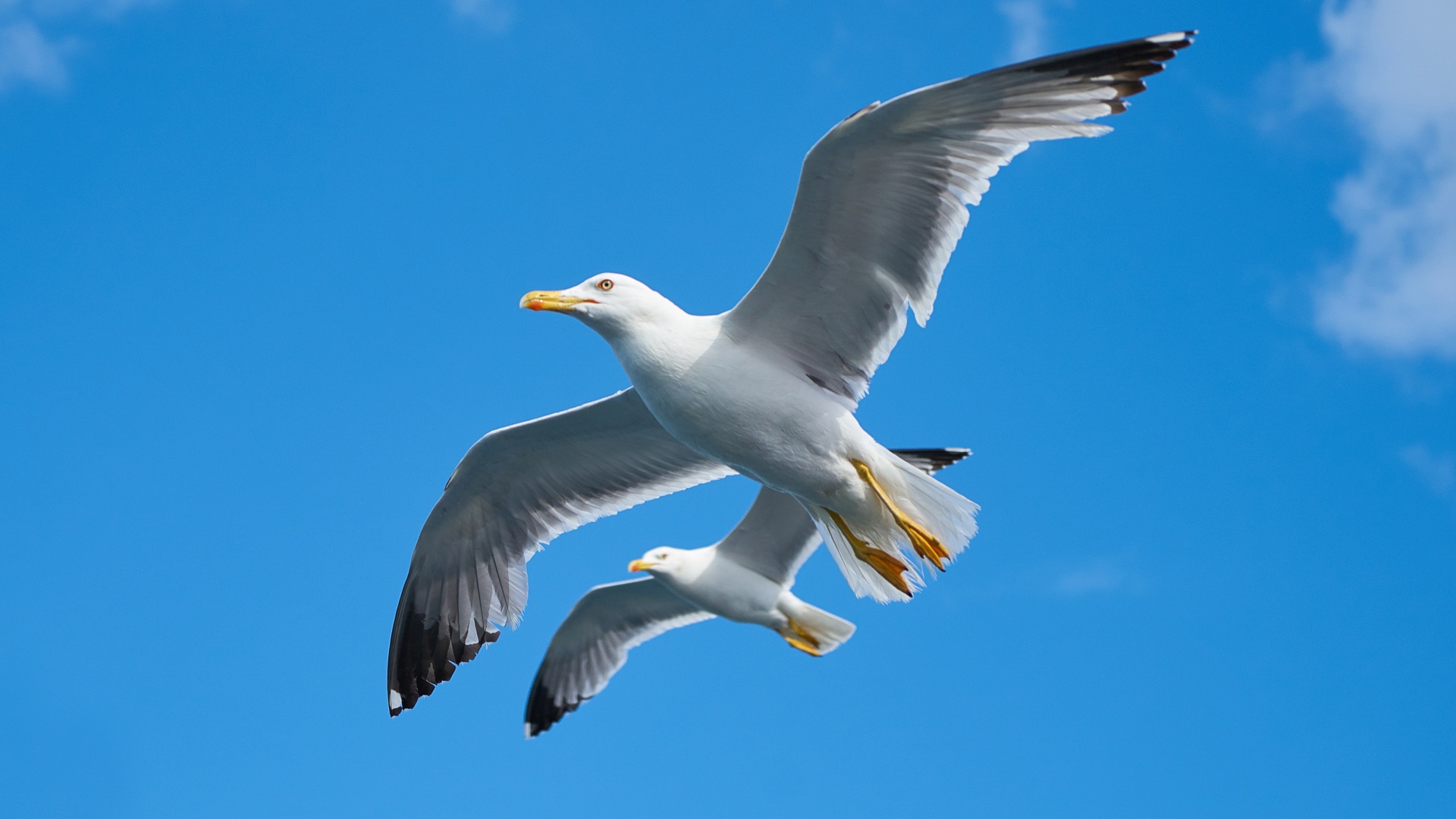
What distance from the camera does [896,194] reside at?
19.5 feet

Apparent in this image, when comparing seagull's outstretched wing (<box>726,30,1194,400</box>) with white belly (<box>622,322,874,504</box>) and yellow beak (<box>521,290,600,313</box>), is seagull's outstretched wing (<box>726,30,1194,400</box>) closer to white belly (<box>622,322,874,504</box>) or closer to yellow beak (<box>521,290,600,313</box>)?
white belly (<box>622,322,874,504</box>)

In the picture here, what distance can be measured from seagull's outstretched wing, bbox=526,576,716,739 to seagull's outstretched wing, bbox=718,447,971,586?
1.04 m

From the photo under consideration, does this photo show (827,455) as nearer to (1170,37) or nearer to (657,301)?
(657,301)

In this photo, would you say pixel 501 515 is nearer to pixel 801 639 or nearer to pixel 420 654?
pixel 420 654

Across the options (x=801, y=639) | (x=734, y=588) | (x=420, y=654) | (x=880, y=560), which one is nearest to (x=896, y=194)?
(x=880, y=560)

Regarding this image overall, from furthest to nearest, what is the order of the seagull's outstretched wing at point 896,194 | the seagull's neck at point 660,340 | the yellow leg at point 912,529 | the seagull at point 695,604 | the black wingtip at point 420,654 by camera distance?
the seagull at point 695,604 < the black wingtip at point 420,654 < the yellow leg at point 912,529 < the seagull's neck at point 660,340 < the seagull's outstretched wing at point 896,194

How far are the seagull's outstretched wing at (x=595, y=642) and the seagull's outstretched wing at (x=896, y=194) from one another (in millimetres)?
5693

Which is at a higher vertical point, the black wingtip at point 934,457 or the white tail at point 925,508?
the black wingtip at point 934,457

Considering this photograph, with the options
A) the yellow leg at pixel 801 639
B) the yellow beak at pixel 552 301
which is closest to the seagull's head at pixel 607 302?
the yellow beak at pixel 552 301

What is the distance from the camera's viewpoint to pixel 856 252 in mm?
6223

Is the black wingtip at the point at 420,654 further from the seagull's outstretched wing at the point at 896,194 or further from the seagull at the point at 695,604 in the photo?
the seagull's outstretched wing at the point at 896,194

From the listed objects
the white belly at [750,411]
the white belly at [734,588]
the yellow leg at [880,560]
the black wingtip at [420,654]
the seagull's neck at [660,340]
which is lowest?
the black wingtip at [420,654]

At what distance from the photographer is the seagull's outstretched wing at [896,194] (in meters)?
5.48

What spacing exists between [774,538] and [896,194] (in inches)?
214
